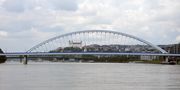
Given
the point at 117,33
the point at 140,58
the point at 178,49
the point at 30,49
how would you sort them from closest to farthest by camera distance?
the point at 117,33, the point at 30,49, the point at 178,49, the point at 140,58

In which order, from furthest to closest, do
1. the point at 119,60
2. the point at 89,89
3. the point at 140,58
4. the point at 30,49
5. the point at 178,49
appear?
1. the point at 140,58
2. the point at 119,60
3. the point at 178,49
4. the point at 30,49
5. the point at 89,89

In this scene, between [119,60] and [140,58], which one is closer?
[119,60]

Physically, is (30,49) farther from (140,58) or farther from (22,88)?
(22,88)

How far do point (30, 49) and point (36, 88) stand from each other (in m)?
82.4

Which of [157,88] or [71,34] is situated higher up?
[71,34]

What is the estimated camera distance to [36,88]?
3400 centimetres

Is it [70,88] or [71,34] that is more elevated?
[71,34]

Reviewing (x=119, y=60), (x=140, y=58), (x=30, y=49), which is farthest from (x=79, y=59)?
(x=30, y=49)

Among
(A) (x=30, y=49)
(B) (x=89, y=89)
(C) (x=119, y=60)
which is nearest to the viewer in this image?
(B) (x=89, y=89)

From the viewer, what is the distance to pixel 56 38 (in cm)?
11206

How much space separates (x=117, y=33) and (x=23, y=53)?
2268cm

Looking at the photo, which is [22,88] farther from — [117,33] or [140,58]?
[140,58]

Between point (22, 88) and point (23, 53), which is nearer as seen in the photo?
point (22, 88)

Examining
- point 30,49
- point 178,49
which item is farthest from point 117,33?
point 178,49
